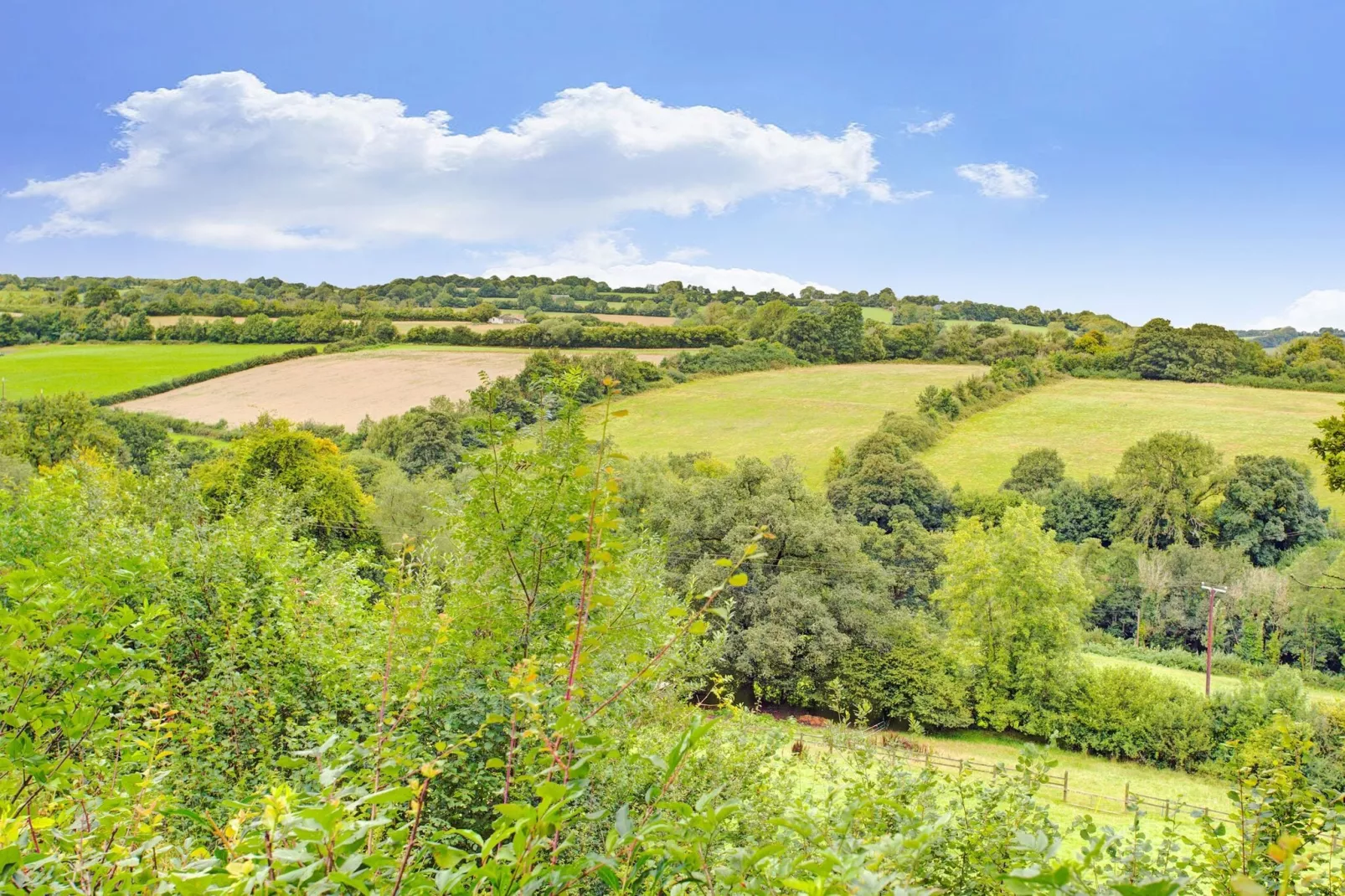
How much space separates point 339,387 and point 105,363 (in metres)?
20.0

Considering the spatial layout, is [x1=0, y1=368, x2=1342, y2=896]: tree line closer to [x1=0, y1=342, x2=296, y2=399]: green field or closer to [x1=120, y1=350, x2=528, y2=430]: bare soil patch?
[x1=120, y1=350, x2=528, y2=430]: bare soil patch

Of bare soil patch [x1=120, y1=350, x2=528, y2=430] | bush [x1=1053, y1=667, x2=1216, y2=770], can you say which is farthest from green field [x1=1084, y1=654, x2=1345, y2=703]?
bare soil patch [x1=120, y1=350, x2=528, y2=430]

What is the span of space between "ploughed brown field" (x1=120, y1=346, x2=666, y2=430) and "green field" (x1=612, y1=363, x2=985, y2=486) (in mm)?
13287

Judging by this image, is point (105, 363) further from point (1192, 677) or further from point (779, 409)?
point (1192, 677)

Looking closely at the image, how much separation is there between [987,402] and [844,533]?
137ft

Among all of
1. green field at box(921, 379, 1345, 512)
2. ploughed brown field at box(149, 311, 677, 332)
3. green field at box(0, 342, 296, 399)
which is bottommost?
green field at box(921, 379, 1345, 512)

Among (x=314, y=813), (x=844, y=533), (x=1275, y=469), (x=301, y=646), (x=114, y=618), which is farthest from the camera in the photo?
(x=1275, y=469)

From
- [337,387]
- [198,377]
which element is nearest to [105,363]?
[198,377]

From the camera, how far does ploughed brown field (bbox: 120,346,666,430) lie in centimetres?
5822

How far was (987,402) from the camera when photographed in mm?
68062

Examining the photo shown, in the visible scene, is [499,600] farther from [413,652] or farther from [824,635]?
[824,635]

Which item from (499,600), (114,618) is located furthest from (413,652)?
(114,618)

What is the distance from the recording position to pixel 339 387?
64.9 m

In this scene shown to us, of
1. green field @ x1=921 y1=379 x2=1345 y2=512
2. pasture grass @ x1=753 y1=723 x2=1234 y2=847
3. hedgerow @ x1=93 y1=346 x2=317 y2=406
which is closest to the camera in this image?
pasture grass @ x1=753 y1=723 x2=1234 y2=847
